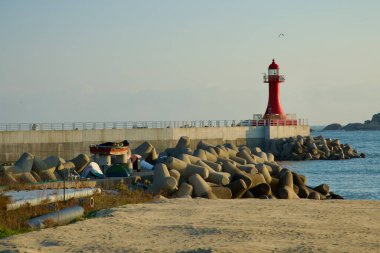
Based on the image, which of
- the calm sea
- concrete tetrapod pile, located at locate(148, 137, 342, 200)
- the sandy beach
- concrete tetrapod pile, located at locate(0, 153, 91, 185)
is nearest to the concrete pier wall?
the calm sea

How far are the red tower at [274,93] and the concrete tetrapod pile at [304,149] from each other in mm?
3692

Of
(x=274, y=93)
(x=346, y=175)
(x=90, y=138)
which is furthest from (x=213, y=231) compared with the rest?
(x=274, y=93)

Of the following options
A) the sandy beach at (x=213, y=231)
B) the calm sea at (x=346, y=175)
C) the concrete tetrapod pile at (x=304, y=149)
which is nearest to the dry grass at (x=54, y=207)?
the sandy beach at (x=213, y=231)

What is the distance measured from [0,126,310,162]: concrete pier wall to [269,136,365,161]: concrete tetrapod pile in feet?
5.35

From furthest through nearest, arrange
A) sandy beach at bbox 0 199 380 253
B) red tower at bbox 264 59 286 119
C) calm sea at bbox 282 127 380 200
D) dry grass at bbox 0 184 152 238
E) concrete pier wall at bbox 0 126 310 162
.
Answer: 1. red tower at bbox 264 59 286 119
2. concrete pier wall at bbox 0 126 310 162
3. calm sea at bbox 282 127 380 200
4. dry grass at bbox 0 184 152 238
5. sandy beach at bbox 0 199 380 253

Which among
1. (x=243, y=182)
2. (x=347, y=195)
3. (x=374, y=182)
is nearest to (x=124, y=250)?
(x=243, y=182)

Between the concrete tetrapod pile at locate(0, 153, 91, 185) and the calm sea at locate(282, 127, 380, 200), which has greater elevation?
the concrete tetrapod pile at locate(0, 153, 91, 185)

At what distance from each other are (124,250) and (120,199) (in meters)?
6.18

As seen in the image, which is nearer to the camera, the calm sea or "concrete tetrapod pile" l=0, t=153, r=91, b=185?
"concrete tetrapod pile" l=0, t=153, r=91, b=185

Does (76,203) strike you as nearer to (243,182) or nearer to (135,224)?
(135,224)

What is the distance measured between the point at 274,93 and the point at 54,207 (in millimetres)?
43620

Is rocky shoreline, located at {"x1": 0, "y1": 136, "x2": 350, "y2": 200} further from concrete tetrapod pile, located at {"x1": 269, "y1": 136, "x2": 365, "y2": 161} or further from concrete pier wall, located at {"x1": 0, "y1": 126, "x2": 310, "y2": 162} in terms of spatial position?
concrete tetrapod pile, located at {"x1": 269, "y1": 136, "x2": 365, "y2": 161}

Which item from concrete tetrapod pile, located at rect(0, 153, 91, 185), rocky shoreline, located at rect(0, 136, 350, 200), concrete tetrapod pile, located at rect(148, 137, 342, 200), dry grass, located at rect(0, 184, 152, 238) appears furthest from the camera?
concrete tetrapod pile, located at rect(0, 153, 91, 185)

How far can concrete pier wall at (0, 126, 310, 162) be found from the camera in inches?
1442
